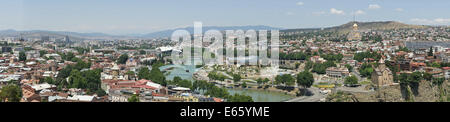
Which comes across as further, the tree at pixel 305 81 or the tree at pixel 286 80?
the tree at pixel 286 80

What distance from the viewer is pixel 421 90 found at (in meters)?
6.37

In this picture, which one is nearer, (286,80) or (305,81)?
(305,81)

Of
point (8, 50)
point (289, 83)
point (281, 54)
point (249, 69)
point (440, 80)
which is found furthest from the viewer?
point (8, 50)

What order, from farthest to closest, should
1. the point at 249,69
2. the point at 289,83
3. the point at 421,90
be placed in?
the point at 249,69, the point at 289,83, the point at 421,90

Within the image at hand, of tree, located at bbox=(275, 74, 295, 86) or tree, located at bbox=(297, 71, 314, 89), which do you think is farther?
tree, located at bbox=(275, 74, 295, 86)
